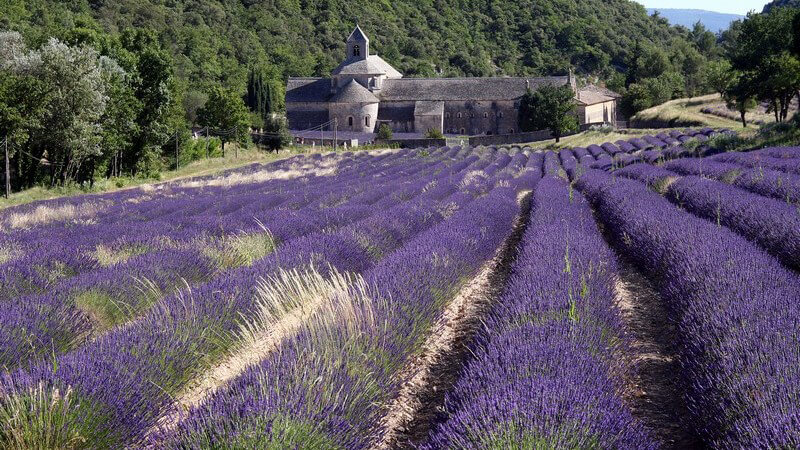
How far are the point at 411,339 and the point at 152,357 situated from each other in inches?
61.5

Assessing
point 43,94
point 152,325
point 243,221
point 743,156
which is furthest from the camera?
point 43,94

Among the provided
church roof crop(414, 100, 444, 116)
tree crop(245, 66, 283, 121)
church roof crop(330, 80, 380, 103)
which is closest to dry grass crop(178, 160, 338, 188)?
church roof crop(330, 80, 380, 103)

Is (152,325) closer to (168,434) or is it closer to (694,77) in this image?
(168,434)

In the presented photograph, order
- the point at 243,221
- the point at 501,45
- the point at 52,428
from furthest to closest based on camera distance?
the point at 501,45, the point at 243,221, the point at 52,428

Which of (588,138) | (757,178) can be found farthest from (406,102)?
(757,178)

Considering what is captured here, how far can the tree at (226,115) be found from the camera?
39.9 metres

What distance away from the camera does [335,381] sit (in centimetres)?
296

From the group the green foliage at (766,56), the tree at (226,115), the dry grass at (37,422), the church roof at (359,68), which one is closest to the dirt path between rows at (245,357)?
the dry grass at (37,422)

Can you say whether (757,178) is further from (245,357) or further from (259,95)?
(259,95)

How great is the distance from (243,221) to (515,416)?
287 inches

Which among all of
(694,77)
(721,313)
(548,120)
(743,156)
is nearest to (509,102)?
(548,120)

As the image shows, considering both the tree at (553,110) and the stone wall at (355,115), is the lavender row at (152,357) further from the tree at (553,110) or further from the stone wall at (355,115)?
the stone wall at (355,115)

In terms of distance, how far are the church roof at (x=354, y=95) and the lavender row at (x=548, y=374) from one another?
178ft

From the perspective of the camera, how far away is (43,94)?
20.5 meters
